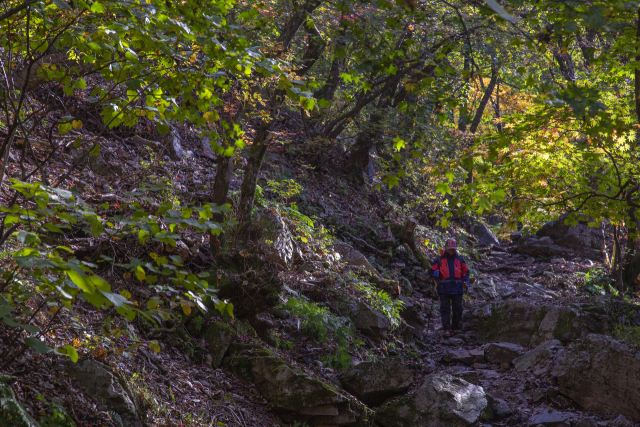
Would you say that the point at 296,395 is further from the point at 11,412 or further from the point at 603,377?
the point at 603,377

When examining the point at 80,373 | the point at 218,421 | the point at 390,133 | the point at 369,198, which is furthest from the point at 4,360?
the point at 369,198

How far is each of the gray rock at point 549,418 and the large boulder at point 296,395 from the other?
8.19ft

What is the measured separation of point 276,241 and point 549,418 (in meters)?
5.15

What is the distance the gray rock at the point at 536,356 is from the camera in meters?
7.77

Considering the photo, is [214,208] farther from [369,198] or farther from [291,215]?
[369,198]

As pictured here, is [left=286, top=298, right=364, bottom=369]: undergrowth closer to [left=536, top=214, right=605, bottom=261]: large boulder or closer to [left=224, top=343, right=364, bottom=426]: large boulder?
[left=224, top=343, right=364, bottom=426]: large boulder

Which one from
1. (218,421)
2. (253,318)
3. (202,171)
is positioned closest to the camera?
(218,421)

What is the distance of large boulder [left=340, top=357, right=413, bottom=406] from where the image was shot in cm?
621

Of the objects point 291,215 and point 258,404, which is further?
point 291,215

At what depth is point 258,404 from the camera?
5449 millimetres

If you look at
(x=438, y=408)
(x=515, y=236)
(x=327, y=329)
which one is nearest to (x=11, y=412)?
(x=438, y=408)

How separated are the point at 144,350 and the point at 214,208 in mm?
3273

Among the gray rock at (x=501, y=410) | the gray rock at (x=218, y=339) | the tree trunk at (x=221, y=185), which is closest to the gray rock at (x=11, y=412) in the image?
the gray rock at (x=218, y=339)

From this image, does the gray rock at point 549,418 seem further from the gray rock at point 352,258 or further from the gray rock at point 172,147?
the gray rock at point 172,147
